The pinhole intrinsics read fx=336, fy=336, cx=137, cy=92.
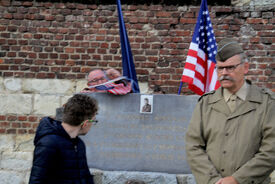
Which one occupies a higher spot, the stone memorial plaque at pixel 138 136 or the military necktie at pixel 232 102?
the military necktie at pixel 232 102

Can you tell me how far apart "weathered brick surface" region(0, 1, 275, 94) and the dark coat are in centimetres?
249

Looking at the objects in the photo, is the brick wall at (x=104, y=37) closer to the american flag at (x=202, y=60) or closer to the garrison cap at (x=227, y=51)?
the american flag at (x=202, y=60)

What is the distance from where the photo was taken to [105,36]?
4680mm

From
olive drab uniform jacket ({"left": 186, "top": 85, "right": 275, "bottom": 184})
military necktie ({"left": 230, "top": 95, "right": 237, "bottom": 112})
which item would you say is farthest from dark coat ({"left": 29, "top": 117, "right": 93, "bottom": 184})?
military necktie ({"left": 230, "top": 95, "right": 237, "bottom": 112})

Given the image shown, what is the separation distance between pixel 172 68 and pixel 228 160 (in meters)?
2.47

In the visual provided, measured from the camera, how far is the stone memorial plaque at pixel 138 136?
12.5 ft

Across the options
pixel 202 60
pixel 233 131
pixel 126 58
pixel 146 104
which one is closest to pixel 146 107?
pixel 146 104

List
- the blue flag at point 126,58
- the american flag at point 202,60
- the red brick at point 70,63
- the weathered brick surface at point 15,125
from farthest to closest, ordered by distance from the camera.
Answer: the red brick at point 70,63 < the weathered brick surface at point 15,125 < the blue flag at point 126,58 < the american flag at point 202,60

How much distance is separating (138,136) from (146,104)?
38 cm

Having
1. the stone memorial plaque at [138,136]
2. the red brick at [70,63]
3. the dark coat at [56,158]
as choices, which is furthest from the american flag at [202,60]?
the dark coat at [56,158]

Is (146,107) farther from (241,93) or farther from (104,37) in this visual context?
(241,93)

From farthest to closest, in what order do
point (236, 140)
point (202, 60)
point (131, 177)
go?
point (202, 60) → point (131, 177) → point (236, 140)

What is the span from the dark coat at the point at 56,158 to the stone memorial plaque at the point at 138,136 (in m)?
1.52

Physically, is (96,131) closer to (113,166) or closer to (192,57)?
(113,166)
